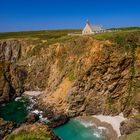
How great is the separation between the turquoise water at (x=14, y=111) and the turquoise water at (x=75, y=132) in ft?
37.9

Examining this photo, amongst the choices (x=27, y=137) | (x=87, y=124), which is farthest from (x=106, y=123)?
(x=27, y=137)

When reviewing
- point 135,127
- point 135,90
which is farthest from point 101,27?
point 135,127

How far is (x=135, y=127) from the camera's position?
61156mm

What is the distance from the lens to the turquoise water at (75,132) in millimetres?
62938

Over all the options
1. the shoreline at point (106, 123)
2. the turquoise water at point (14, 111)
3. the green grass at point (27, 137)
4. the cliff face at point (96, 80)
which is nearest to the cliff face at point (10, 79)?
the cliff face at point (96, 80)

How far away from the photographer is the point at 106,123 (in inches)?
2761

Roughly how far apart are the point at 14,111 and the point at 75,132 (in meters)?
23.6

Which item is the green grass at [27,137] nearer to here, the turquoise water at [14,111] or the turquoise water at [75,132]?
the turquoise water at [75,132]

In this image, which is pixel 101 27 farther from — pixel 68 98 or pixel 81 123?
pixel 81 123

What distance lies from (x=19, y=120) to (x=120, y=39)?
33.4 metres

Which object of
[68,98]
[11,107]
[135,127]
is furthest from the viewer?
[11,107]

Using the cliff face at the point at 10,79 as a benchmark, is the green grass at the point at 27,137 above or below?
above

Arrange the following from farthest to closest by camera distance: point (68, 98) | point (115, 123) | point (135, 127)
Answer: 1. point (68, 98)
2. point (115, 123)
3. point (135, 127)

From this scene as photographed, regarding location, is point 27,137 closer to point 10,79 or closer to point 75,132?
point 75,132
